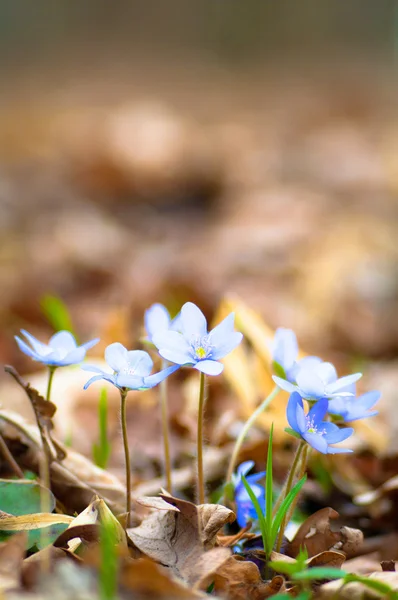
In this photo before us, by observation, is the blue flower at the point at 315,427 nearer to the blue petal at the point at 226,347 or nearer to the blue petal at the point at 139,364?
the blue petal at the point at 226,347

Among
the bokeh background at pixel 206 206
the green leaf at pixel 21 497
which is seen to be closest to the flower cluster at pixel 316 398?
the green leaf at pixel 21 497

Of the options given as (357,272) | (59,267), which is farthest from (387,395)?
(59,267)

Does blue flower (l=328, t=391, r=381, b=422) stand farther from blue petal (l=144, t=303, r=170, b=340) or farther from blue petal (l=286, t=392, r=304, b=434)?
blue petal (l=144, t=303, r=170, b=340)

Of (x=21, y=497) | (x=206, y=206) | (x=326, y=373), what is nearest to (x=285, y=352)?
(x=326, y=373)

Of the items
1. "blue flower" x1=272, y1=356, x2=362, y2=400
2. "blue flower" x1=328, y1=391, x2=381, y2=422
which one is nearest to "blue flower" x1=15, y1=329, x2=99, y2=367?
"blue flower" x1=272, y1=356, x2=362, y2=400

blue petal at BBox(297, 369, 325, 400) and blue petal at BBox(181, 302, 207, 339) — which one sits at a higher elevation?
blue petal at BBox(181, 302, 207, 339)

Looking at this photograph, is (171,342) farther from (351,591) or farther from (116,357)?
(351,591)
